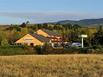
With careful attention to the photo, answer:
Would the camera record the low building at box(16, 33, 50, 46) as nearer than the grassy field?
No

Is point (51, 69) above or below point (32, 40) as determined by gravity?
above

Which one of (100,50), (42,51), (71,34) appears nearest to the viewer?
(100,50)

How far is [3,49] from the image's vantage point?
7044 centimetres

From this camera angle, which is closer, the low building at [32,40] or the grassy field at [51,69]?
the grassy field at [51,69]

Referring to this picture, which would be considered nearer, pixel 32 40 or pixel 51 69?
pixel 51 69

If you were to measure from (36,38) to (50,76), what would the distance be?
9265cm

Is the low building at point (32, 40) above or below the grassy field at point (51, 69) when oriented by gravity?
below

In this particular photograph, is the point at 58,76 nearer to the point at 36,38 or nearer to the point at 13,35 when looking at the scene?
the point at 36,38

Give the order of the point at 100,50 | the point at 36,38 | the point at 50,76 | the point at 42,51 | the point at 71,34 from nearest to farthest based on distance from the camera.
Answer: the point at 50,76
the point at 100,50
the point at 42,51
the point at 36,38
the point at 71,34

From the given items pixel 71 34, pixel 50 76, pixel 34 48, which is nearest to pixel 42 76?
pixel 50 76

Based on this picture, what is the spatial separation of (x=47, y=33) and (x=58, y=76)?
11978cm

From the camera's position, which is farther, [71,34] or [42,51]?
[71,34]

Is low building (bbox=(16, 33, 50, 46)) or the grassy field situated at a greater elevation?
the grassy field

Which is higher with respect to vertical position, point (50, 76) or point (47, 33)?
point (50, 76)
